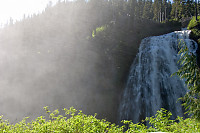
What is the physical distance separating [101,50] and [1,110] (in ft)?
79.9

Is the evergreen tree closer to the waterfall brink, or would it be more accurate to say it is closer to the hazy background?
the hazy background

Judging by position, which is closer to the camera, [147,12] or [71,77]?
[71,77]

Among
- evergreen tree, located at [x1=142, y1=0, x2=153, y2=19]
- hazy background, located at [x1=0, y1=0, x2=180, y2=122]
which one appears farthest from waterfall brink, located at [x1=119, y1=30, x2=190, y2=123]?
evergreen tree, located at [x1=142, y1=0, x2=153, y2=19]

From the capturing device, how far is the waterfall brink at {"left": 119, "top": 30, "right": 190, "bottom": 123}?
777 inches

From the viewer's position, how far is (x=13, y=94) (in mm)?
29750

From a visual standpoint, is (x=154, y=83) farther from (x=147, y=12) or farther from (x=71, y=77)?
(x=147, y=12)

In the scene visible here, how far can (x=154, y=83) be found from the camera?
71.4 feet

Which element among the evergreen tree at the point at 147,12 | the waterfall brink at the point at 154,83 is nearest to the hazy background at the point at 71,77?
the waterfall brink at the point at 154,83

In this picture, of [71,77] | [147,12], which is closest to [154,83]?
[71,77]

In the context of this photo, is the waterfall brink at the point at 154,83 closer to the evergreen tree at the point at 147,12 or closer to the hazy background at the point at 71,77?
the hazy background at the point at 71,77

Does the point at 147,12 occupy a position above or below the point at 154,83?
above

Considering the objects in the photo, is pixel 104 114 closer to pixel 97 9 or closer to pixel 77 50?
pixel 77 50

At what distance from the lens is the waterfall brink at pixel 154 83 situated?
19.7 m

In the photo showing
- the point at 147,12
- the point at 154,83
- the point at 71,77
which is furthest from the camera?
the point at 147,12
